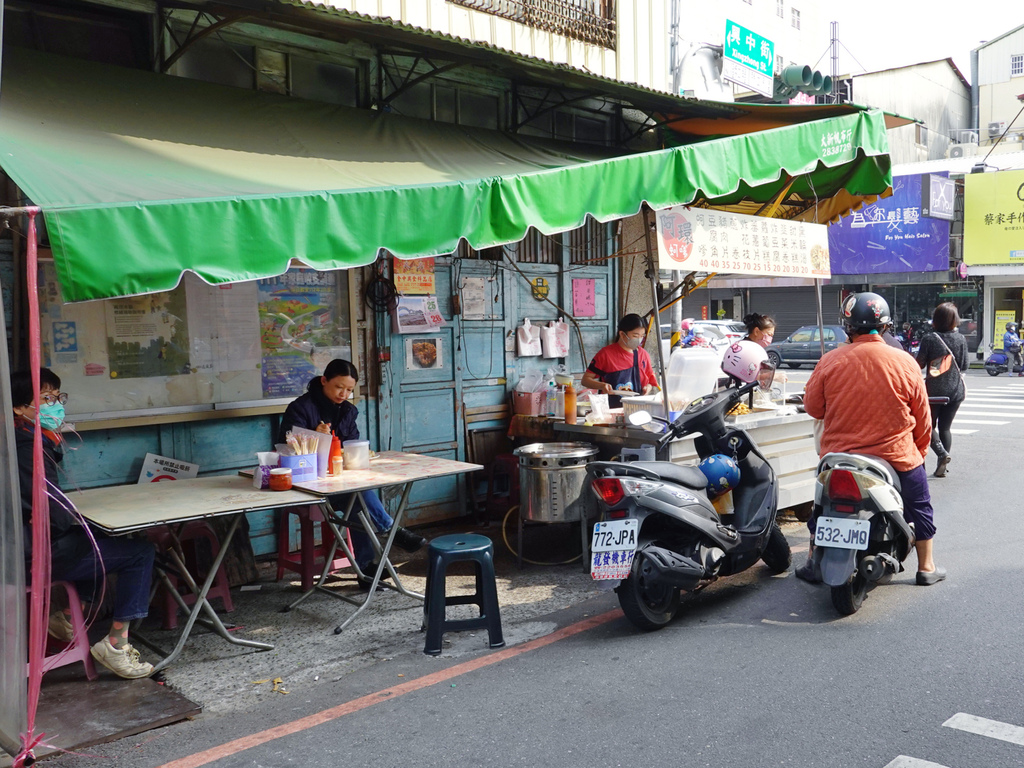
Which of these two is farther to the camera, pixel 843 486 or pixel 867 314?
pixel 867 314

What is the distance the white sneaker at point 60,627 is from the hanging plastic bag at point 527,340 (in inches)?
175

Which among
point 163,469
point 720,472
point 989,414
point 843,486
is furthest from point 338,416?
point 989,414

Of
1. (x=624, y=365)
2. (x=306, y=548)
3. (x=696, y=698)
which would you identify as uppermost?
(x=624, y=365)

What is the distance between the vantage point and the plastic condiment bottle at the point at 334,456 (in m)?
5.27

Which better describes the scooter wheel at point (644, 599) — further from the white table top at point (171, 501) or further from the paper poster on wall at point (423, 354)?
the paper poster on wall at point (423, 354)

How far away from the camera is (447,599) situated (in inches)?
187

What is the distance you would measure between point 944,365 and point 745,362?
430 cm

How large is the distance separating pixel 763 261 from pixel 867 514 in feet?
8.85

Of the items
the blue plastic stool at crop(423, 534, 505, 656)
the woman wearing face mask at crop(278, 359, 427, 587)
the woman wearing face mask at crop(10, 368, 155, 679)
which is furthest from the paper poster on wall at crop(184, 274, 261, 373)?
the blue plastic stool at crop(423, 534, 505, 656)

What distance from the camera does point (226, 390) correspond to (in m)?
6.02

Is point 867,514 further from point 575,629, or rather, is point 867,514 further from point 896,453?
point 575,629

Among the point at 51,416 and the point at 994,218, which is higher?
the point at 994,218

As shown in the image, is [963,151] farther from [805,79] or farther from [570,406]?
[570,406]

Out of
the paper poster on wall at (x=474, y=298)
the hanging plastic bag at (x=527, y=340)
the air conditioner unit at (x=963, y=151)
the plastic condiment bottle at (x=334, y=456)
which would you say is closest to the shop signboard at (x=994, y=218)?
the air conditioner unit at (x=963, y=151)
